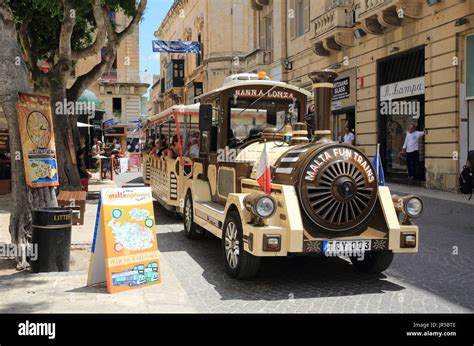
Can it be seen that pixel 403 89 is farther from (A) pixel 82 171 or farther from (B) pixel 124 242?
(B) pixel 124 242

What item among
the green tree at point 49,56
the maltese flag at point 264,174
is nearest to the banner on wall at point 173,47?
the green tree at point 49,56

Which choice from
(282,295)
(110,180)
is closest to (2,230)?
(282,295)

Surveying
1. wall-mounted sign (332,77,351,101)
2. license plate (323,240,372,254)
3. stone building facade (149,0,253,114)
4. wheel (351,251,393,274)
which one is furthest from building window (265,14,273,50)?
license plate (323,240,372,254)

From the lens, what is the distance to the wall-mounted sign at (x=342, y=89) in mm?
21844

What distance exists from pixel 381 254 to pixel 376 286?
0.45m

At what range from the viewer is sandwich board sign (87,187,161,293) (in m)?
5.96

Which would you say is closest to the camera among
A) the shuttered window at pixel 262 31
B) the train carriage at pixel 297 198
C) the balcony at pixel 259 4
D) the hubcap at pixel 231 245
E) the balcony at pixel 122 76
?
the train carriage at pixel 297 198

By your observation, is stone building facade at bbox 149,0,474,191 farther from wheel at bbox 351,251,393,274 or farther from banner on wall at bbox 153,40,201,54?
wheel at bbox 351,251,393,274

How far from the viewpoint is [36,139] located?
7293mm

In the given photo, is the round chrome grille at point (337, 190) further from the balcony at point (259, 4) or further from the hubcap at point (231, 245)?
the balcony at point (259, 4)

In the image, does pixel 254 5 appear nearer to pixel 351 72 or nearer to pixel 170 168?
pixel 351 72

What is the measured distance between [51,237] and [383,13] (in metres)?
14.7

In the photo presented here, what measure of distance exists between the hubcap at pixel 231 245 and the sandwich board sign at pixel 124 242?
0.94m

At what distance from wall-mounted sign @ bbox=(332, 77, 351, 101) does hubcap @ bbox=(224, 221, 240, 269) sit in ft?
53.2
